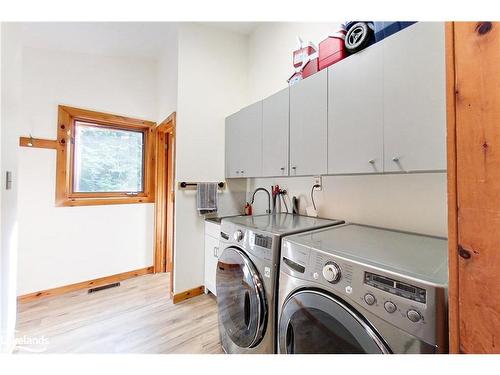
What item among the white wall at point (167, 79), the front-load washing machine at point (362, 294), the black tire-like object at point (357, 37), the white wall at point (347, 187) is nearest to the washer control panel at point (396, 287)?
the front-load washing machine at point (362, 294)

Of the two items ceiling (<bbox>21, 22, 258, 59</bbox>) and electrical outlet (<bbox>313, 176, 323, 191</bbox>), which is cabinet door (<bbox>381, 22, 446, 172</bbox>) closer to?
electrical outlet (<bbox>313, 176, 323, 191</bbox>)

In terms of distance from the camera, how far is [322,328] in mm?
Answer: 863

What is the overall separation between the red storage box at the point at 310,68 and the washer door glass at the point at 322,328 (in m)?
A: 1.43

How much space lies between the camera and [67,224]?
7.85ft

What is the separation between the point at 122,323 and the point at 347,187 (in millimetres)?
2193

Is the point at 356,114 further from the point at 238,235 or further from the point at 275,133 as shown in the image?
the point at 238,235

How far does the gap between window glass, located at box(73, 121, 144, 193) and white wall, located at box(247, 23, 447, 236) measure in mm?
1623

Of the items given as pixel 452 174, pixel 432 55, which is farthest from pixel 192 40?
pixel 452 174

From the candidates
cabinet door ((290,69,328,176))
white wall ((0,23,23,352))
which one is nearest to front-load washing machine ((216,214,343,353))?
cabinet door ((290,69,328,176))

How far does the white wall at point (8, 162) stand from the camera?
118cm

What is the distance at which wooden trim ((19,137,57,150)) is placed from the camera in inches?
83.7

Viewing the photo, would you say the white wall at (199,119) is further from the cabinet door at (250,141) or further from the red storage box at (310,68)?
the red storage box at (310,68)
